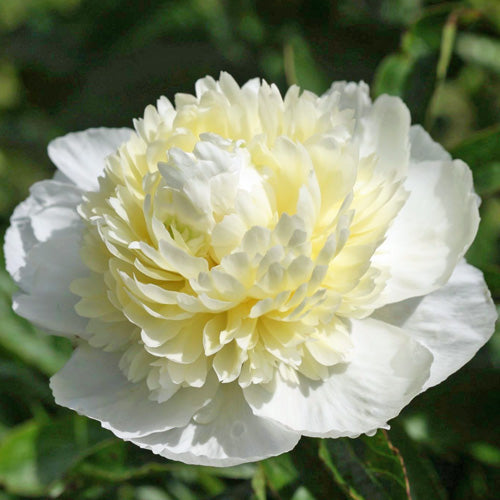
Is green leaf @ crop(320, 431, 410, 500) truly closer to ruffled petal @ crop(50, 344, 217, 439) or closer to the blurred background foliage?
the blurred background foliage

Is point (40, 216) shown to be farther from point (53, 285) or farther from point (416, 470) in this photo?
point (416, 470)

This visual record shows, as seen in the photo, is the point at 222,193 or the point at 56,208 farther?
the point at 56,208

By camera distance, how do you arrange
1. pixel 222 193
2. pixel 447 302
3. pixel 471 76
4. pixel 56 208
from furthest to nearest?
pixel 471 76 → pixel 56 208 → pixel 447 302 → pixel 222 193

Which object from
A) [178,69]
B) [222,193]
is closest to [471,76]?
[178,69]

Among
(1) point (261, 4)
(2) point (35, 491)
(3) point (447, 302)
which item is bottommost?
(2) point (35, 491)

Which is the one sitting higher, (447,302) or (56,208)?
(56,208)

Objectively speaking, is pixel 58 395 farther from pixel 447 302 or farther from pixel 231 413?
pixel 447 302

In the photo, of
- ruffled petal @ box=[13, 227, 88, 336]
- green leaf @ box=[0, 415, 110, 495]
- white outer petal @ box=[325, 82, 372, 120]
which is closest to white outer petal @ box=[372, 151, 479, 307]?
white outer petal @ box=[325, 82, 372, 120]
